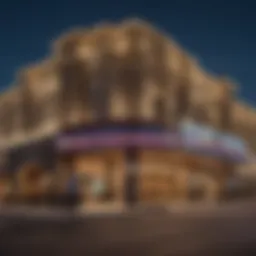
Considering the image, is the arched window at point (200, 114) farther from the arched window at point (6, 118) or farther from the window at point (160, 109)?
the arched window at point (6, 118)

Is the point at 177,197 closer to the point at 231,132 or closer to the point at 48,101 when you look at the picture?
the point at 231,132

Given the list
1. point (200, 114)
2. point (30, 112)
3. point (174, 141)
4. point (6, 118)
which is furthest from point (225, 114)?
point (6, 118)

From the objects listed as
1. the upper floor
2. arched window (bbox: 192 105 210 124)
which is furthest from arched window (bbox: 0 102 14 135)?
arched window (bbox: 192 105 210 124)

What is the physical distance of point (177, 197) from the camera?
3.64 m

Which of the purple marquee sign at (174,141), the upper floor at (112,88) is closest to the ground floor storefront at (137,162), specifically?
the purple marquee sign at (174,141)

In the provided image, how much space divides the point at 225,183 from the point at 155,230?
100 centimetres

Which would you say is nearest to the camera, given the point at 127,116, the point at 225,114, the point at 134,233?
the point at 134,233

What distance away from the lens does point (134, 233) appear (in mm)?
2623

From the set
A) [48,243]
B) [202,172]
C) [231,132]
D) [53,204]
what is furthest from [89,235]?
[231,132]

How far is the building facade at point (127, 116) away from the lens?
362 centimetres

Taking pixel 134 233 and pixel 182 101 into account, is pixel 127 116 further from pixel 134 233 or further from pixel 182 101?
pixel 134 233

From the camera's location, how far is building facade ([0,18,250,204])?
142 inches

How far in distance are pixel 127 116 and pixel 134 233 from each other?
4.72 ft

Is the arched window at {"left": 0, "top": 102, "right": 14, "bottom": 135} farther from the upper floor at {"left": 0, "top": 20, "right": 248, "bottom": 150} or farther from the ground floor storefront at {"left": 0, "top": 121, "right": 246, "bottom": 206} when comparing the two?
the ground floor storefront at {"left": 0, "top": 121, "right": 246, "bottom": 206}
